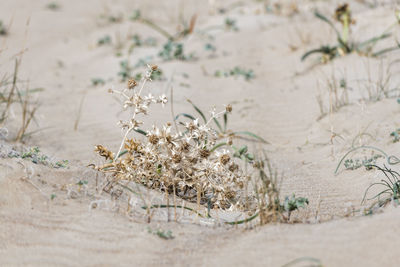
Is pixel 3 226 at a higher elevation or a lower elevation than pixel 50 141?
lower

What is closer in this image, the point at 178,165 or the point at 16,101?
the point at 178,165

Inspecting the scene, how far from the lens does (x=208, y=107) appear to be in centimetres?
519

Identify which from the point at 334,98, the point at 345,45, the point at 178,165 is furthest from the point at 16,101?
the point at 345,45

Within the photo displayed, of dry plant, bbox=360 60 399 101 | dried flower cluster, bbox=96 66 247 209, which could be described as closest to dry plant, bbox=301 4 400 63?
dry plant, bbox=360 60 399 101

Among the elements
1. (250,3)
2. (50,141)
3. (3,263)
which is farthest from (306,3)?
(3,263)

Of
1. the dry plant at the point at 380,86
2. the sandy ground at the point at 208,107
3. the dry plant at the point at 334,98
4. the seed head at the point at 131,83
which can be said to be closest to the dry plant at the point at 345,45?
the sandy ground at the point at 208,107

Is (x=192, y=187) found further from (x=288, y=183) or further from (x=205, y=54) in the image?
(x=205, y=54)

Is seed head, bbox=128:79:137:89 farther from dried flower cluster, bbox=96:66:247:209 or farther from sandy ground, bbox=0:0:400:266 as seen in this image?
sandy ground, bbox=0:0:400:266

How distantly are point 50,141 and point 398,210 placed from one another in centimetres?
298

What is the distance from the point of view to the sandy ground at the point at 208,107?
2.39 meters

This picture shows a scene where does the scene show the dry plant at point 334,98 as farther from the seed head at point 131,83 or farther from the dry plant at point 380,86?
the seed head at point 131,83

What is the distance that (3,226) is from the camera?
2533 mm

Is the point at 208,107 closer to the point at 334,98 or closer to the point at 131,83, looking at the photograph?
the point at 334,98

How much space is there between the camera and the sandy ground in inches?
94.2
